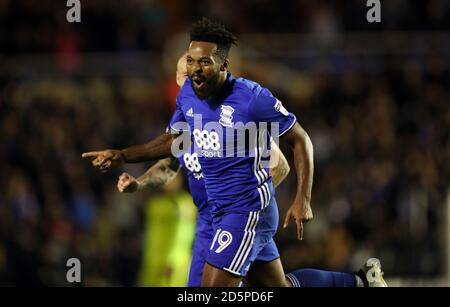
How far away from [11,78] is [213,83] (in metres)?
8.09

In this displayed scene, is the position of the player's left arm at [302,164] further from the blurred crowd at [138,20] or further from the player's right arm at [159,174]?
the blurred crowd at [138,20]

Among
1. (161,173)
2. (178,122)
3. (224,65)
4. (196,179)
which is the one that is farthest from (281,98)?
(224,65)

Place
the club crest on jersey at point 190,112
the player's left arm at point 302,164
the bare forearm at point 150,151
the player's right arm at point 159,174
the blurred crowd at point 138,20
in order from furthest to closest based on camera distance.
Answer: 1. the blurred crowd at point 138,20
2. the player's right arm at point 159,174
3. the bare forearm at point 150,151
4. the club crest on jersey at point 190,112
5. the player's left arm at point 302,164

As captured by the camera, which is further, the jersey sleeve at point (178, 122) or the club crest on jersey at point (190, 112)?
the jersey sleeve at point (178, 122)

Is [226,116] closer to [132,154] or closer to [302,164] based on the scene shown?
[302,164]

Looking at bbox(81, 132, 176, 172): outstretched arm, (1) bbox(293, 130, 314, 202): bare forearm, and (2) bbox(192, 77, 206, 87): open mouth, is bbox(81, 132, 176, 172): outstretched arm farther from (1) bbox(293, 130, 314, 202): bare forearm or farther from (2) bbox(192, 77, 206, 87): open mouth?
(1) bbox(293, 130, 314, 202): bare forearm

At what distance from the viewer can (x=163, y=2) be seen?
622 inches

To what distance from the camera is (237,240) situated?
671 cm

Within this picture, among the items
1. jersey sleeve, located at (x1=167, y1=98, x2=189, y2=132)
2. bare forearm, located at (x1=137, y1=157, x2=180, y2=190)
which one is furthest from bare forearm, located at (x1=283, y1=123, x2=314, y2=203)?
bare forearm, located at (x1=137, y1=157, x2=180, y2=190)

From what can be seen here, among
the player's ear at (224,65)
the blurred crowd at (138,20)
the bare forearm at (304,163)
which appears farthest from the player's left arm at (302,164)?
the blurred crowd at (138,20)

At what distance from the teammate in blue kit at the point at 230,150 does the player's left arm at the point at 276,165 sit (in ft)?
0.58

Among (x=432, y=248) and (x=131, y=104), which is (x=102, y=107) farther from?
(x=432, y=248)

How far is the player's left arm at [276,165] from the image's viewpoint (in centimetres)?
710

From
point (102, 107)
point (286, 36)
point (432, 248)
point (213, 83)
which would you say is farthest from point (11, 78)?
point (213, 83)
